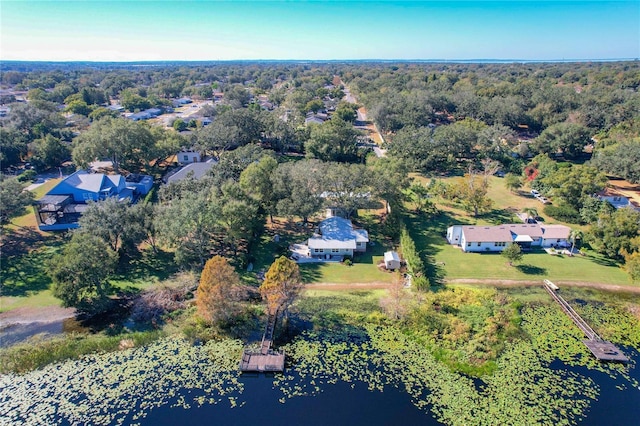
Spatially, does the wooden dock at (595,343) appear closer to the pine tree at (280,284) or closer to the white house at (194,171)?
the pine tree at (280,284)

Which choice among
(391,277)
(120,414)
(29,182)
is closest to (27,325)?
(120,414)

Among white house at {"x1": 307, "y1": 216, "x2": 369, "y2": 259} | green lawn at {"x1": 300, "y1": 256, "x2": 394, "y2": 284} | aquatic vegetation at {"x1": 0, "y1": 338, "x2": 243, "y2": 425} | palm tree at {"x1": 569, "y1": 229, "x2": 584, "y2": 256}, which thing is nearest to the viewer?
aquatic vegetation at {"x1": 0, "y1": 338, "x2": 243, "y2": 425}

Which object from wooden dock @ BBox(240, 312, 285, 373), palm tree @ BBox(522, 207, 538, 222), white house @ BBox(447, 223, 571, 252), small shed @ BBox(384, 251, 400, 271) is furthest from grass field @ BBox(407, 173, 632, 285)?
wooden dock @ BBox(240, 312, 285, 373)

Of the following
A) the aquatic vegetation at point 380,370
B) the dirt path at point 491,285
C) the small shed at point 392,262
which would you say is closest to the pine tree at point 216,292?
the aquatic vegetation at point 380,370

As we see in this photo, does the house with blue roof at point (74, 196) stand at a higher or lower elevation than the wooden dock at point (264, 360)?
higher

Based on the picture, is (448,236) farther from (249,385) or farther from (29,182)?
(29,182)

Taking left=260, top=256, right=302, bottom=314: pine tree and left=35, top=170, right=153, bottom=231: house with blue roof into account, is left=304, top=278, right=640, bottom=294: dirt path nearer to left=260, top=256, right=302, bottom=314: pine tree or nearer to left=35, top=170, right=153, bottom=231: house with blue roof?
left=260, top=256, right=302, bottom=314: pine tree
